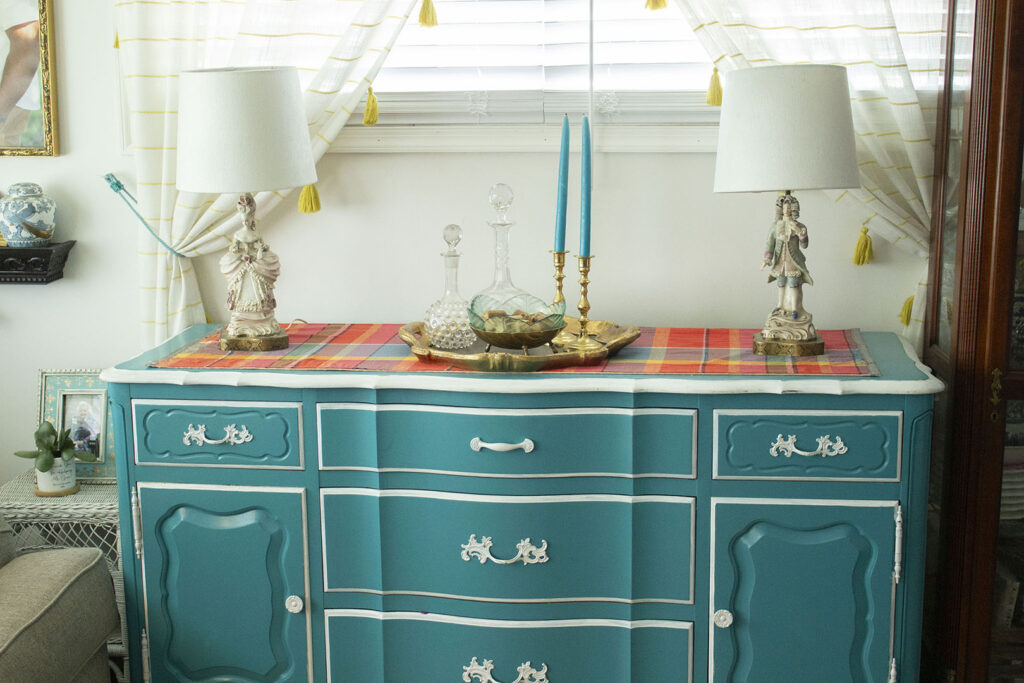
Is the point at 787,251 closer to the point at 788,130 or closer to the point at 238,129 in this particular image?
the point at 788,130

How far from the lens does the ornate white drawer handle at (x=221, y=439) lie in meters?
2.20

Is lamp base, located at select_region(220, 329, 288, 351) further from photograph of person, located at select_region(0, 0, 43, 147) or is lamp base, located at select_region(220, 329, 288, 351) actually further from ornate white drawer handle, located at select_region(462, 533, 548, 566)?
photograph of person, located at select_region(0, 0, 43, 147)

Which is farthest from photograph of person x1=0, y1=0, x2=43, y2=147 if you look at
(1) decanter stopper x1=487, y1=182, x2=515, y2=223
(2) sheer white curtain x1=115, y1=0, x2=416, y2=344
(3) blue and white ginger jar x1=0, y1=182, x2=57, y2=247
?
(1) decanter stopper x1=487, y1=182, x2=515, y2=223

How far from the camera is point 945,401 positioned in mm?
2482

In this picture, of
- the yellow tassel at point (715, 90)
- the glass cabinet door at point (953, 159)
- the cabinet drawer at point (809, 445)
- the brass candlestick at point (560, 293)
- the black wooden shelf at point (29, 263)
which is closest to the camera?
the cabinet drawer at point (809, 445)

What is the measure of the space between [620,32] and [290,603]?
1.46 m

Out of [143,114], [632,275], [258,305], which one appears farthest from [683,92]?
[143,114]

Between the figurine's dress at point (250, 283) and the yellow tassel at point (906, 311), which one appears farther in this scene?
the yellow tassel at point (906, 311)

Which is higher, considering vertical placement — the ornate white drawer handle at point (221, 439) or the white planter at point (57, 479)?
the ornate white drawer handle at point (221, 439)

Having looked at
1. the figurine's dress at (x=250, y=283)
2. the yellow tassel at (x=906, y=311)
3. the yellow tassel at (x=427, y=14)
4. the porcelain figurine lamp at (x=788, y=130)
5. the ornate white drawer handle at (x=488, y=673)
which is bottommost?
the ornate white drawer handle at (x=488, y=673)

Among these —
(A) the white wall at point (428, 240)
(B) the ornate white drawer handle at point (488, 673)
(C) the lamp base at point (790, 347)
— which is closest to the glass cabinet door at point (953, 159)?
(A) the white wall at point (428, 240)

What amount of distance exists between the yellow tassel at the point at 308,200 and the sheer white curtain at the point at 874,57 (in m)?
0.95

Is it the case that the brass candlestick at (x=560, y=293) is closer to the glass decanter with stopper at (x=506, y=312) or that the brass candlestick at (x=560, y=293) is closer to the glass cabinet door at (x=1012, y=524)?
the glass decanter with stopper at (x=506, y=312)

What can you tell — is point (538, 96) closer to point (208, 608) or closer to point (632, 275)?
point (632, 275)
